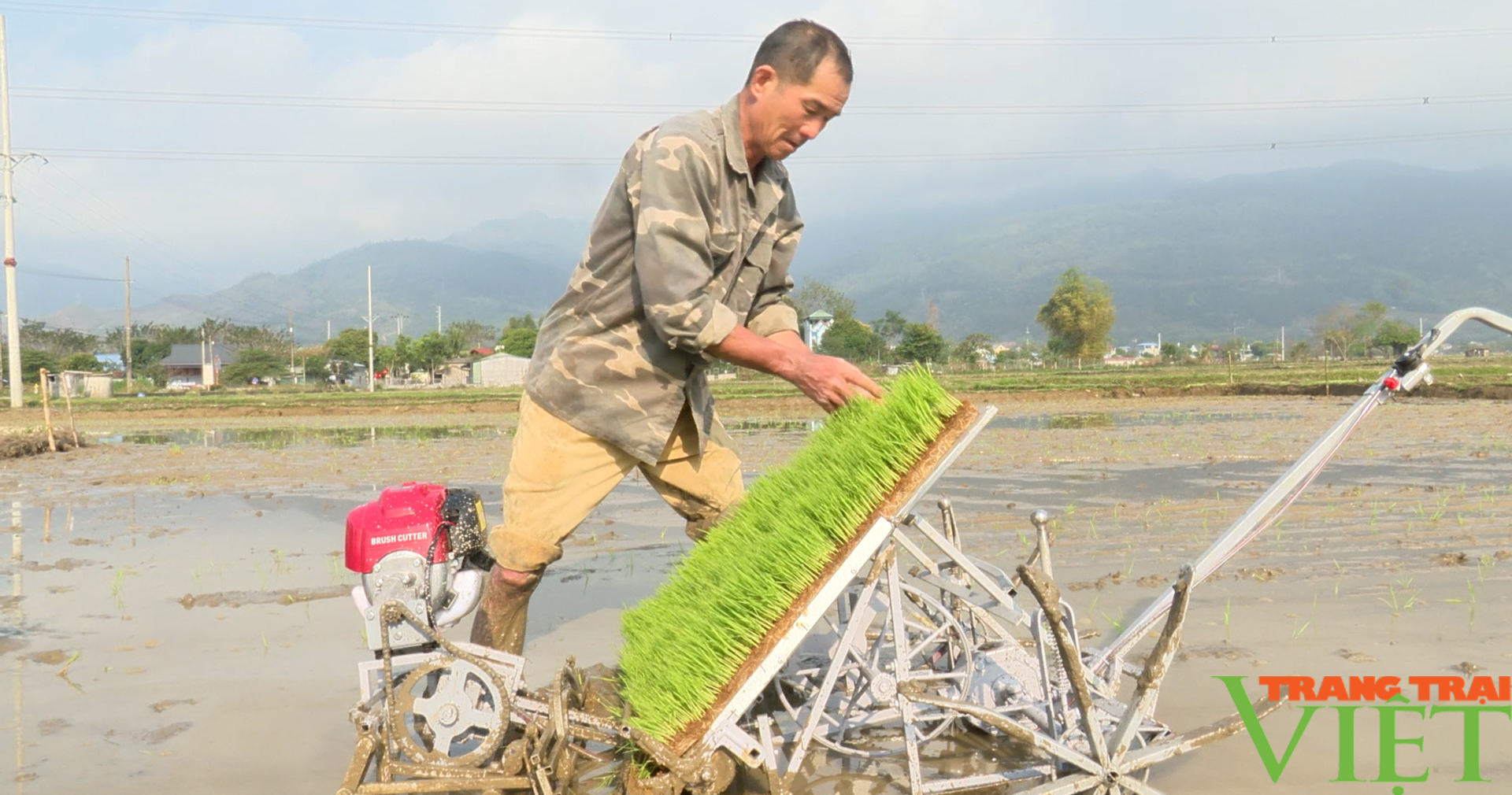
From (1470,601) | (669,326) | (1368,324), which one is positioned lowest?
(1470,601)

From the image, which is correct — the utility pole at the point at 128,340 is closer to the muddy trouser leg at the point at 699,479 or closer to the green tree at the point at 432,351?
the green tree at the point at 432,351

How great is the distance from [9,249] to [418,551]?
47.4m

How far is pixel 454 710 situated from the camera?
266 cm

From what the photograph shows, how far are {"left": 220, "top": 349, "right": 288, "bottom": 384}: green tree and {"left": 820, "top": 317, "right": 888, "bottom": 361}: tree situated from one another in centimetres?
4608

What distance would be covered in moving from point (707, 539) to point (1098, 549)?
12.4ft

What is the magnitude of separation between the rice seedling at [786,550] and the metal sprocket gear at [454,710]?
37cm

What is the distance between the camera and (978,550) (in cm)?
605

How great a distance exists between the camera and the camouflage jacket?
2.67 metres

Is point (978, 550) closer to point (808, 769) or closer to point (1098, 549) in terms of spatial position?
point (1098, 549)

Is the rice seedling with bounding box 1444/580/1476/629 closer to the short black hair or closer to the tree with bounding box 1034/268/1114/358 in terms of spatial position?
the short black hair

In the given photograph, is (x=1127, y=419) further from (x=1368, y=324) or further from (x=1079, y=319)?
(x=1368, y=324)

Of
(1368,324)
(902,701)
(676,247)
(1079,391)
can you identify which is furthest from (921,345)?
(902,701)

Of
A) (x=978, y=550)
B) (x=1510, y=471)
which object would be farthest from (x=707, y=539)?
(x=1510, y=471)

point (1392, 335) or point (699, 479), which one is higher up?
point (1392, 335)
